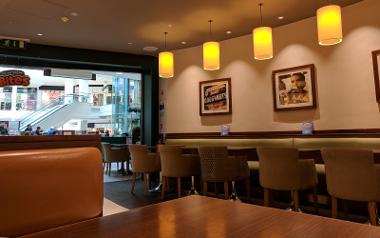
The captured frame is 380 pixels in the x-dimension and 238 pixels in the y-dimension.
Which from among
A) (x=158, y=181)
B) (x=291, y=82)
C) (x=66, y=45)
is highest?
(x=66, y=45)

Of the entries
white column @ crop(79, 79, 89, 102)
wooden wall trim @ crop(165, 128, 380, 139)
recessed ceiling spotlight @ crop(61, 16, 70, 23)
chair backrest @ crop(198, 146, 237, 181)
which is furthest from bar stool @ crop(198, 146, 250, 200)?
white column @ crop(79, 79, 89, 102)

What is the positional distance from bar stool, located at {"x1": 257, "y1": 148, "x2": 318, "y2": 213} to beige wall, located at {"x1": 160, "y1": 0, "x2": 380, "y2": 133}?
151 cm

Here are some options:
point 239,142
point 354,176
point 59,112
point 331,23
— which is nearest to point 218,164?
point 239,142

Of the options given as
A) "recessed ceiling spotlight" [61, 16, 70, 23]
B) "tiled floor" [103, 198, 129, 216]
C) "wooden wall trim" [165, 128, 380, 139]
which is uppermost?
"recessed ceiling spotlight" [61, 16, 70, 23]

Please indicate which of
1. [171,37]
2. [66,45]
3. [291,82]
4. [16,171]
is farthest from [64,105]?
[16,171]

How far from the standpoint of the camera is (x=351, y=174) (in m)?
2.73

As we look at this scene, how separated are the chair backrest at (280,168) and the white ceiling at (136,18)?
225cm

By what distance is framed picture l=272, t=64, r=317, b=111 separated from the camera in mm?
4680

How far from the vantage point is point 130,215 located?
97 cm

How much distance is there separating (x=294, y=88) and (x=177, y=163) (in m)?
2.43

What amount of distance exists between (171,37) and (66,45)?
7.48 feet

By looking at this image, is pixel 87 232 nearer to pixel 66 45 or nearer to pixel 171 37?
pixel 171 37

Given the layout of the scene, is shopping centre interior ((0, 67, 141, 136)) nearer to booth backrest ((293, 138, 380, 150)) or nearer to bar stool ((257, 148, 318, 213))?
booth backrest ((293, 138, 380, 150))

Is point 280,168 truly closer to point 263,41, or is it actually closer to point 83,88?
point 263,41
